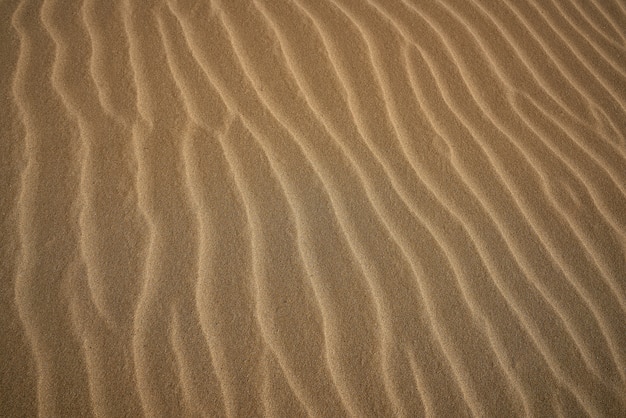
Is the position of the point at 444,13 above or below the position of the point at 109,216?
above

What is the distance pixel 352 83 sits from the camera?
98.5 inches

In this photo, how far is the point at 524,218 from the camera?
218cm

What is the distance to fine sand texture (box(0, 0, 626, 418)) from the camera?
180cm

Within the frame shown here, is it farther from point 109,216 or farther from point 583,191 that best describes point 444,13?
point 109,216

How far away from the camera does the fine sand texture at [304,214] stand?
5.90ft

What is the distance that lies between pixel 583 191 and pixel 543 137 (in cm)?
32

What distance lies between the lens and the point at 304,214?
210 cm

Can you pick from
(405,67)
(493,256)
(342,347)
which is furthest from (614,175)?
(342,347)

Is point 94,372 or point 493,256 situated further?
point 493,256

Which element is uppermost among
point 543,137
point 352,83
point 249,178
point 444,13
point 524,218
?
point 444,13

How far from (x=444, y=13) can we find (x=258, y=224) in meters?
1.67

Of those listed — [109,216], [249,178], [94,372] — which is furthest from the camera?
[249,178]

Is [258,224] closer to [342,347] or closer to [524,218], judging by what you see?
[342,347]

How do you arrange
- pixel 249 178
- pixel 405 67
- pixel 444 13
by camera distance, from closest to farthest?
pixel 249 178, pixel 405 67, pixel 444 13
